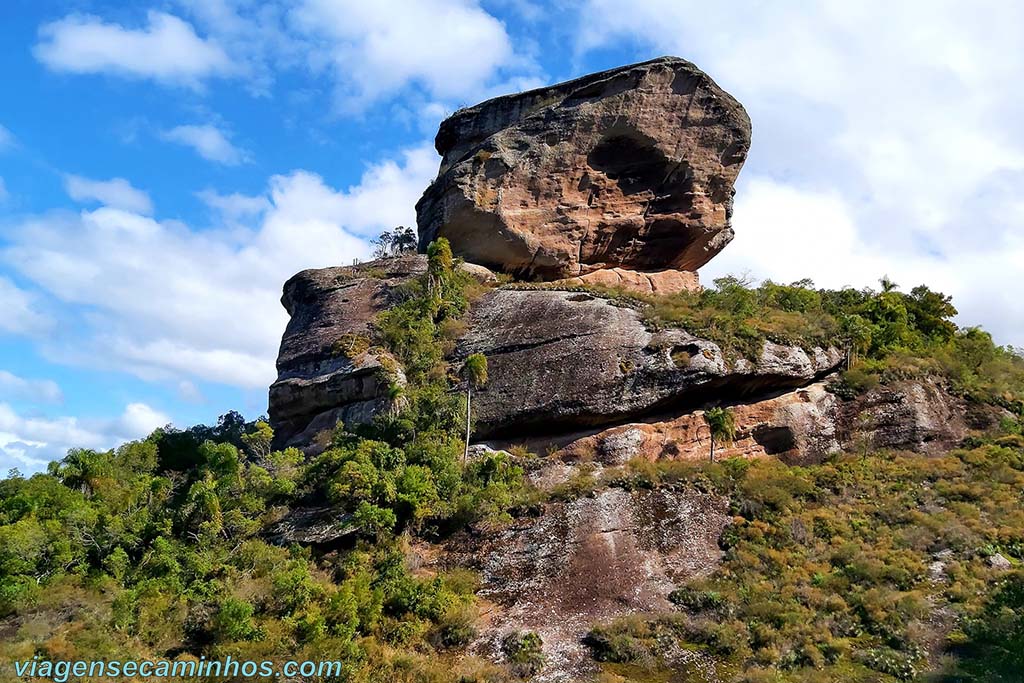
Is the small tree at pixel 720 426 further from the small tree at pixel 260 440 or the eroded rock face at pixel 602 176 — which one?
the small tree at pixel 260 440

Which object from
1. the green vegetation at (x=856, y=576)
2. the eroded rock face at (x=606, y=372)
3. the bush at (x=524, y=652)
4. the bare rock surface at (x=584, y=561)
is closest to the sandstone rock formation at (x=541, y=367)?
the eroded rock face at (x=606, y=372)

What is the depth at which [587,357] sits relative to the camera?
32125 mm

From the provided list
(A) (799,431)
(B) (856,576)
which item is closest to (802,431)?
(A) (799,431)

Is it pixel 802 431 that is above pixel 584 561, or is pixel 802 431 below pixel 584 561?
above

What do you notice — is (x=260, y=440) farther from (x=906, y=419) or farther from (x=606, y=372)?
(x=906, y=419)

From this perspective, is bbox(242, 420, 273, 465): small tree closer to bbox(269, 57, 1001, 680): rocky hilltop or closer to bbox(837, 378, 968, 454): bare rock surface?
bbox(269, 57, 1001, 680): rocky hilltop

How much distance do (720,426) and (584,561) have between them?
28.6 ft

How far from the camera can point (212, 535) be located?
2644 centimetres

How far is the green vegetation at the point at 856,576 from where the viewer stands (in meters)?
19.0

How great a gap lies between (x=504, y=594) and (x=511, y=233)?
21275mm

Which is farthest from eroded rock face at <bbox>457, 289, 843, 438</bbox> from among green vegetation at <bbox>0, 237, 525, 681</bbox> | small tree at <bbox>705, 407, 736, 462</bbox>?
green vegetation at <bbox>0, 237, 525, 681</bbox>

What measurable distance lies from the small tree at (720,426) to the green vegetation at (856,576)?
1.50 m

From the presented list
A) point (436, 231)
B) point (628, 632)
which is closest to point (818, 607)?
point (628, 632)

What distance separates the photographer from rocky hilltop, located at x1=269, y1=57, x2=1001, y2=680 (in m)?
24.9
